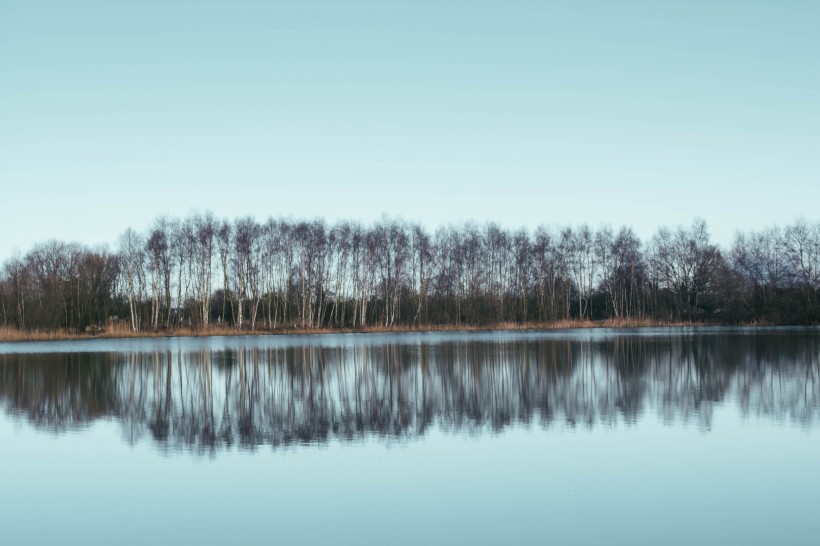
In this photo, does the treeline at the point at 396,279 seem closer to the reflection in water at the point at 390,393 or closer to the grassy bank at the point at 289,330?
the grassy bank at the point at 289,330

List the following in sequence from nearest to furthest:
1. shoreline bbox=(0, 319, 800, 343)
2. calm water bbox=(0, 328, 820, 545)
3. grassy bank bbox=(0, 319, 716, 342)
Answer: calm water bbox=(0, 328, 820, 545), grassy bank bbox=(0, 319, 716, 342), shoreline bbox=(0, 319, 800, 343)

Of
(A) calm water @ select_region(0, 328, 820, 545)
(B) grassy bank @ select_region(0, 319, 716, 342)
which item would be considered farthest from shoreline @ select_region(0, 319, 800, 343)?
(A) calm water @ select_region(0, 328, 820, 545)

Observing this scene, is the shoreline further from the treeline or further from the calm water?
the calm water

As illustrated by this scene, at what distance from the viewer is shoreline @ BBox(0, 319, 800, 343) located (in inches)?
2200

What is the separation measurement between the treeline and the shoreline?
1532 millimetres

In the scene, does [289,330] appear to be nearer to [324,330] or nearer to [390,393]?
[324,330]

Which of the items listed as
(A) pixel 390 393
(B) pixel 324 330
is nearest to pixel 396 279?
(B) pixel 324 330

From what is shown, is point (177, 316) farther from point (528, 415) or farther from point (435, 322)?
point (528, 415)

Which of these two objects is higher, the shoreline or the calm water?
the shoreline

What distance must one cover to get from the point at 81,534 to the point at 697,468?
8198 millimetres

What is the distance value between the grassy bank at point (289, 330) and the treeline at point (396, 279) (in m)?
1.41

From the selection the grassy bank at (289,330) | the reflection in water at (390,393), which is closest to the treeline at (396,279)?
the grassy bank at (289,330)

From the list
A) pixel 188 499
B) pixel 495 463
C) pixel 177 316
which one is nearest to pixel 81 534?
pixel 188 499

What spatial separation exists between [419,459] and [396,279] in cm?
6418
